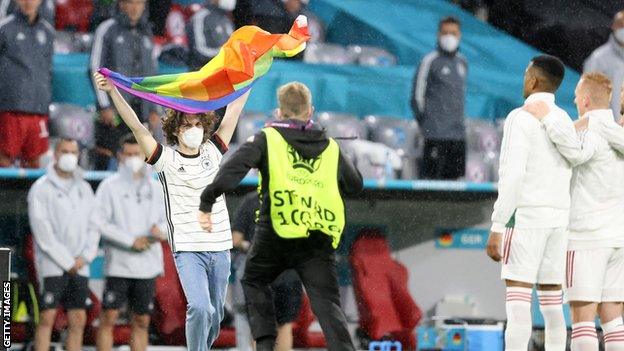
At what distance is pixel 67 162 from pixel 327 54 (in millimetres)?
3781

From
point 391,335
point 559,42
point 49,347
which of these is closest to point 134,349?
point 49,347

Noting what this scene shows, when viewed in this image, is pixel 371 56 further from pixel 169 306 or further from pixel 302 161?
pixel 302 161

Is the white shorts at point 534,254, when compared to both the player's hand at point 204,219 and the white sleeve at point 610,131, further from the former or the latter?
the player's hand at point 204,219

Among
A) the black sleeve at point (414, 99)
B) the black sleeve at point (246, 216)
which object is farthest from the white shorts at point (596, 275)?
the black sleeve at point (414, 99)

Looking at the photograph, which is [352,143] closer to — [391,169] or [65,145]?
[391,169]

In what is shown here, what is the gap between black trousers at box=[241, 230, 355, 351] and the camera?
24.9 feet

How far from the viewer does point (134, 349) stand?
38.8 feet

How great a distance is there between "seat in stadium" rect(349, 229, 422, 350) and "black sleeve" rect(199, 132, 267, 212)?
5859 millimetres

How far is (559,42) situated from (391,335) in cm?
475

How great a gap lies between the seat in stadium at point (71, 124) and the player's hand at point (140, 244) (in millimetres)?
1440

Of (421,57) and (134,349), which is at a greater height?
(421,57)

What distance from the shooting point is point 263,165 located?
25.2 feet

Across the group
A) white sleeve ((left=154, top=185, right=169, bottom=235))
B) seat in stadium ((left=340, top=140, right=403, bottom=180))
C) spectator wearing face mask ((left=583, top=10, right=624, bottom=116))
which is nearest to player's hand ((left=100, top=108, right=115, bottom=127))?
white sleeve ((left=154, top=185, right=169, bottom=235))

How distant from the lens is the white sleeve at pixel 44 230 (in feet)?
39.4
